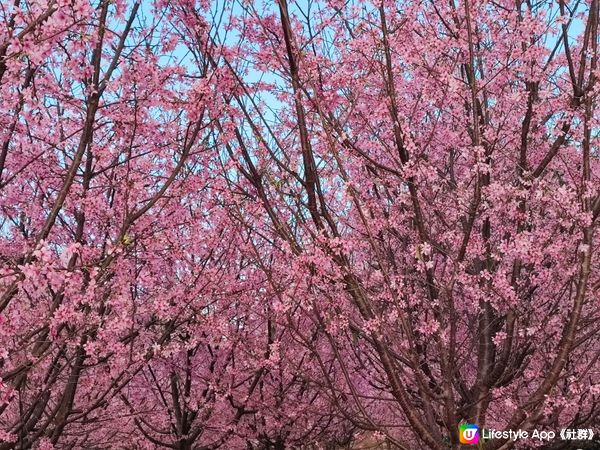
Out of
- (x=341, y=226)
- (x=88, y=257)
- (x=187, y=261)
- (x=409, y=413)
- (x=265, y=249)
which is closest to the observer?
(x=409, y=413)

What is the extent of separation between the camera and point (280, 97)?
8.27m

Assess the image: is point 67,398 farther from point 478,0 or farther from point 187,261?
point 478,0

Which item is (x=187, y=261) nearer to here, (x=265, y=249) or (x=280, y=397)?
(x=265, y=249)

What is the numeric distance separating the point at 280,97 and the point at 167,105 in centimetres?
210

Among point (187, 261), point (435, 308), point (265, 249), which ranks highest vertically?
point (265, 249)

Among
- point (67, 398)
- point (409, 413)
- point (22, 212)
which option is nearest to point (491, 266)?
point (409, 413)

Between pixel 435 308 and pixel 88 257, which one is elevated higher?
pixel 88 257

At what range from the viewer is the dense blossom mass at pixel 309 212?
5.37 meters

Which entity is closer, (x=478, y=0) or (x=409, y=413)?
A: (x=409, y=413)

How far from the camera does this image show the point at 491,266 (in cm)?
728

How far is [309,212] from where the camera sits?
668cm

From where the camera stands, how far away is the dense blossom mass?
5367 mm

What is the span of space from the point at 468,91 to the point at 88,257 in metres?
5.08

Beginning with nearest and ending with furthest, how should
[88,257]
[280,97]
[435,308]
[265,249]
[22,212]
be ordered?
[88,257] < [435,308] < [280,97] < [22,212] < [265,249]
